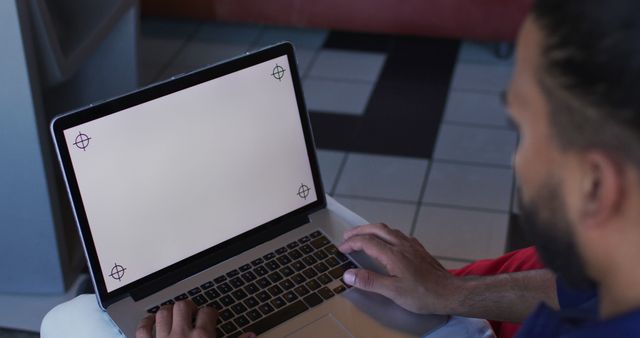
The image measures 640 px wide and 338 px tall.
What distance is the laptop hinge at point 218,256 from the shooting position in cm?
113

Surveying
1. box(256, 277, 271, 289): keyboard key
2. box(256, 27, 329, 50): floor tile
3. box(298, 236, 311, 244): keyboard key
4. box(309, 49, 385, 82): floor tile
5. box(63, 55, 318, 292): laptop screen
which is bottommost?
box(256, 27, 329, 50): floor tile

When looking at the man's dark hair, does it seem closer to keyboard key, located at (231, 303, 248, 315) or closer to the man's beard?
the man's beard

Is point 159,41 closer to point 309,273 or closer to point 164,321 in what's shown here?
point 309,273

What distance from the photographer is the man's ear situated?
0.66 metres

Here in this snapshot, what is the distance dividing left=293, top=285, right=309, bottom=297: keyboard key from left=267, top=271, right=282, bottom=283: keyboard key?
0.03m

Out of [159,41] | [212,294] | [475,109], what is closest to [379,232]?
[212,294]

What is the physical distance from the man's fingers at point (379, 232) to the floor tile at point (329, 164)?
1.33 m

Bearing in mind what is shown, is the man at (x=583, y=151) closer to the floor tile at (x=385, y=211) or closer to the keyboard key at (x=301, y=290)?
the keyboard key at (x=301, y=290)

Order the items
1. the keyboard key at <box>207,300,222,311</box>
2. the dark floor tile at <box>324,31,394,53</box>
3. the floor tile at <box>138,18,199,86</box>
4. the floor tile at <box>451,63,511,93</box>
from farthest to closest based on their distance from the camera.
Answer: the dark floor tile at <box>324,31,394,53</box>, the floor tile at <box>138,18,199,86</box>, the floor tile at <box>451,63,511,93</box>, the keyboard key at <box>207,300,222,311</box>

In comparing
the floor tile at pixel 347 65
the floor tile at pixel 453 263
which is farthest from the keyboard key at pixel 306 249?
the floor tile at pixel 347 65

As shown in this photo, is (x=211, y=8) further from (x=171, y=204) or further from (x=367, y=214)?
(x=171, y=204)

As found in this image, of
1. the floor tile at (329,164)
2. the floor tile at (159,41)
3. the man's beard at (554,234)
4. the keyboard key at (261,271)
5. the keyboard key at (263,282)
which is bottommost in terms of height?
the floor tile at (159,41)

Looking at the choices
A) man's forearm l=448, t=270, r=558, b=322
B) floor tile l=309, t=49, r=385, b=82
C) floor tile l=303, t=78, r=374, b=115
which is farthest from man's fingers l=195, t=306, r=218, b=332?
floor tile l=309, t=49, r=385, b=82

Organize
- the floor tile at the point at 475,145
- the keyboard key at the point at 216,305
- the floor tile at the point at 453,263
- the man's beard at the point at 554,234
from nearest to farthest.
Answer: the man's beard at the point at 554,234 → the keyboard key at the point at 216,305 → the floor tile at the point at 453,263 → the floor tile at the point at 475,145
